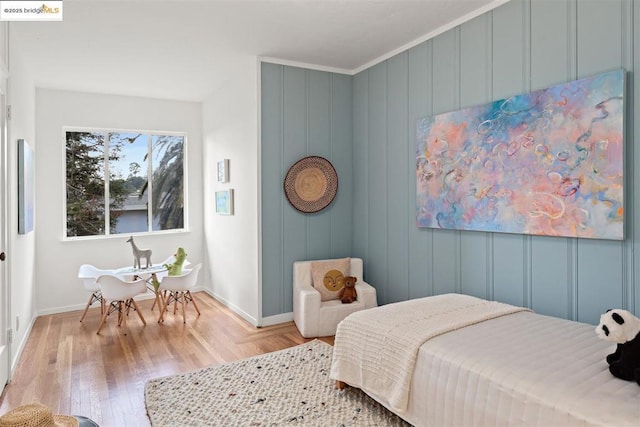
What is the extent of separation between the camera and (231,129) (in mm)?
4723

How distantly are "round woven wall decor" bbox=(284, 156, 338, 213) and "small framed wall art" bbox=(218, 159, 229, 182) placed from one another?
99 cm

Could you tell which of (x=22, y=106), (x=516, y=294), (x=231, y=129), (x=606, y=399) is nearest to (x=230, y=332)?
(x=231, y=129)

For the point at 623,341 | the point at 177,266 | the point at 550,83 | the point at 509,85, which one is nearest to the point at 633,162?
the point at 550,83

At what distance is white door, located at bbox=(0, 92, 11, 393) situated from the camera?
2738 millimetres

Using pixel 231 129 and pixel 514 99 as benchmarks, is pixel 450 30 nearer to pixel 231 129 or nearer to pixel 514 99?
pixel 514 99

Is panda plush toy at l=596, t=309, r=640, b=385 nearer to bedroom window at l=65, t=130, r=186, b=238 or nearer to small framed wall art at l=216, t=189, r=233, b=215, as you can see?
small framed wall art at l=216, t=189, r=233, b=215

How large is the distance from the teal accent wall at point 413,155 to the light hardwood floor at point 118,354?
60 centimetres

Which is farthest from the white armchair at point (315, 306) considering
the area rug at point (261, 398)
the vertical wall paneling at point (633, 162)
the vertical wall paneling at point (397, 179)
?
the vertical wall paneling at point (633, 162)

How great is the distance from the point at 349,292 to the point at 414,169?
1344 millimetres

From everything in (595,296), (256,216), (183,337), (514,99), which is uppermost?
(514,99)

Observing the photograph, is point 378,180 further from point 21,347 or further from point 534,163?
point 21,347

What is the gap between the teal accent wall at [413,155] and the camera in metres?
2.39

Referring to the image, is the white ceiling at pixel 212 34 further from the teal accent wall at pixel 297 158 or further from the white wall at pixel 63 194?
the white wall at pixel 63 194

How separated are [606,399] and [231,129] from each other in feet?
13.8
